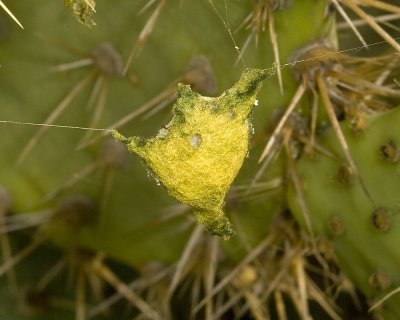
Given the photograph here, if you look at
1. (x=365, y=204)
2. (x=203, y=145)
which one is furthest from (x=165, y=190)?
(x=203, y=145)

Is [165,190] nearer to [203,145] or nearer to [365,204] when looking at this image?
[365,204]

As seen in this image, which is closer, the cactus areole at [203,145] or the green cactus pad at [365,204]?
the cactus areole at [203,145]

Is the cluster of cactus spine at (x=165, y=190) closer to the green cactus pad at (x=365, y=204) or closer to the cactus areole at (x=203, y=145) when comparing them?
the green cactus pad at (x=365, y=204)

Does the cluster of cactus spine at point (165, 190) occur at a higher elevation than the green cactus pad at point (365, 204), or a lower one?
higher

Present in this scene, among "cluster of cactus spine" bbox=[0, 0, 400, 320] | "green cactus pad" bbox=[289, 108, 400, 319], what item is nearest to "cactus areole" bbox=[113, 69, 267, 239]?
"cluster of cactus spine" bbox=[0, 0, 400, 320]

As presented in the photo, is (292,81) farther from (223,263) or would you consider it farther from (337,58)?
(223,263)

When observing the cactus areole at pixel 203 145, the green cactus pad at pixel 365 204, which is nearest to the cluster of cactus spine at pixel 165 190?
the green cactus pad at pixel 365 204

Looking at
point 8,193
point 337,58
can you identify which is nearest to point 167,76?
point 337,58
